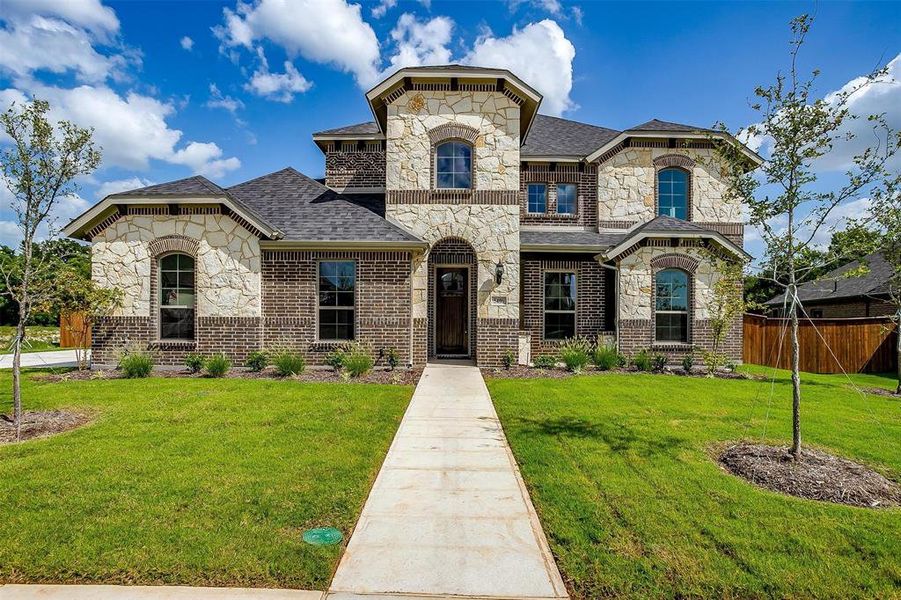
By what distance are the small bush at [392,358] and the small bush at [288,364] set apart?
6.87 feet

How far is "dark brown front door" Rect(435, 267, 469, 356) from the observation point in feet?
47.9

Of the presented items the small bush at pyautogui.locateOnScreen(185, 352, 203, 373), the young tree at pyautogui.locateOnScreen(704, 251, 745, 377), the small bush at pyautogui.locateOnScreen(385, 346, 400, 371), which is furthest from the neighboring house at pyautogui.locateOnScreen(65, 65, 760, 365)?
the small bush at pyautogui.locateOnScreen(185, 352, 203, 373)

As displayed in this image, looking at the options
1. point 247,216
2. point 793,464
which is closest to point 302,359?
point 247,216

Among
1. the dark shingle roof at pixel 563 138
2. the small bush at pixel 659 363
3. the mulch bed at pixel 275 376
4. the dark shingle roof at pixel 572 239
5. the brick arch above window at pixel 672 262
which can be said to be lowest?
the mulch bed at pixel 275 376

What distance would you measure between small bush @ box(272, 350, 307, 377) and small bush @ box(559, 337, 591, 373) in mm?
6685

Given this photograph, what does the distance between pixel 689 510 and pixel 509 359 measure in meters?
8.59

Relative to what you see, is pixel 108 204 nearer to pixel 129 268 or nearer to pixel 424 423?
pixel 129 268

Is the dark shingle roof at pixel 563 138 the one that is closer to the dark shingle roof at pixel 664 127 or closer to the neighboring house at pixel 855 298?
the dark shingle roof at pixel 664 127

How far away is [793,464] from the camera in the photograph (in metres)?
5.41

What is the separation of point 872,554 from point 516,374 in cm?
845

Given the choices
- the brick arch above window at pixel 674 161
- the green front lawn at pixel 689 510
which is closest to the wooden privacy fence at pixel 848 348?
the brick arch above window at pixel 674 161

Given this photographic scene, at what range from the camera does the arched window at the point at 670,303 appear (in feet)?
44.7

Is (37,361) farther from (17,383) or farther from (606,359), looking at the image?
(606,359)

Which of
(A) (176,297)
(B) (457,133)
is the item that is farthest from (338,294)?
(B) (457,133)
